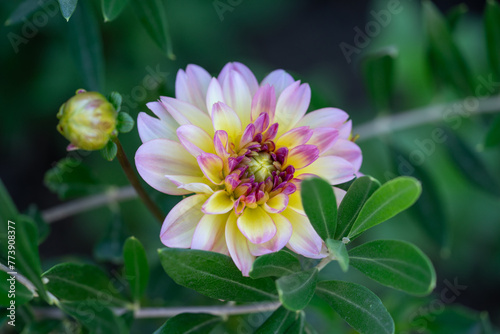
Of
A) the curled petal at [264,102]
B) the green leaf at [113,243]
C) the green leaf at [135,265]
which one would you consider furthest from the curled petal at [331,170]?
the green leaf at [113,243]

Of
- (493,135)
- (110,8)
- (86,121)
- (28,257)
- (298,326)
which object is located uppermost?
(110,8)

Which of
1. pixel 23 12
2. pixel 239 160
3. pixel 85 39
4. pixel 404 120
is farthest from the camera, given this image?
pixel 404 120

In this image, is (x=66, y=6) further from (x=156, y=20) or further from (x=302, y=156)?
(x=302, y=156)

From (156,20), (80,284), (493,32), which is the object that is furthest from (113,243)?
(493,32)

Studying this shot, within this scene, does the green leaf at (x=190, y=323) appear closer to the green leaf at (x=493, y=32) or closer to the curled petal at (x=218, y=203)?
the curled petal at (x=218, y=203)

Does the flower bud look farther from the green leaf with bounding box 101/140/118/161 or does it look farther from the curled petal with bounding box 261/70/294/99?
the curled petal with bounding box 261/70/294/99
